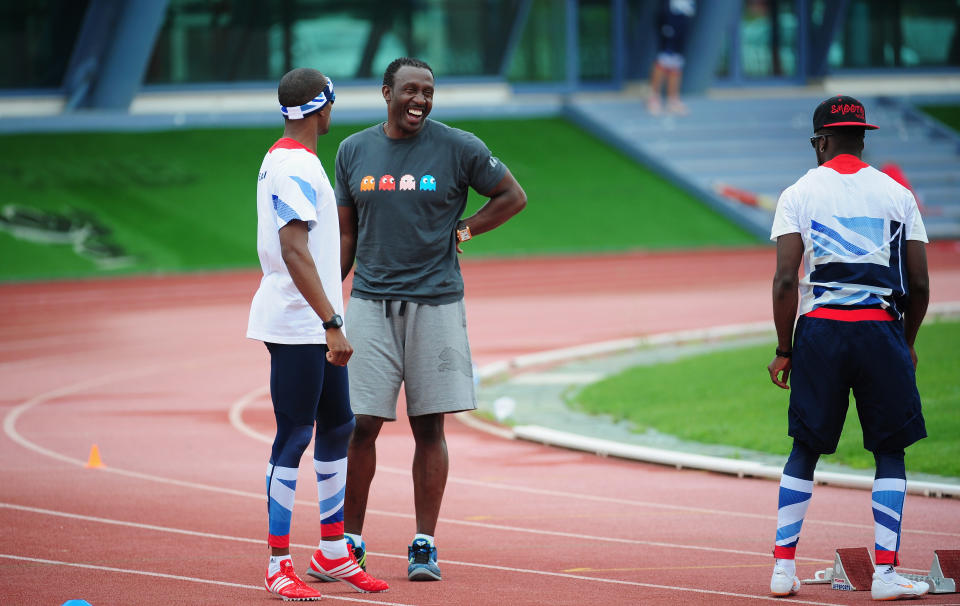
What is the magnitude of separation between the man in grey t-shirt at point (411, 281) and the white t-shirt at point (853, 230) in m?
1.43

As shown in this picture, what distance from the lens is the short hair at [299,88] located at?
19.6 feet

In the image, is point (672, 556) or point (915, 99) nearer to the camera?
point (672, 556)

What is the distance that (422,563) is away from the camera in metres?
6.28

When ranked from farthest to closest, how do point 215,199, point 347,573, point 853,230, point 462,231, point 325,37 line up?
point 325,37
point 215,199
point 462,231
point 347,573
point 853,230

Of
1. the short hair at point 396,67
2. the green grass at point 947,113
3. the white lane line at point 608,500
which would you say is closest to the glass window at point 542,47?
the green grass at point 947,113

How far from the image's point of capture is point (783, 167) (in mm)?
33875

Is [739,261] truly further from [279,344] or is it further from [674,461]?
[279,344]

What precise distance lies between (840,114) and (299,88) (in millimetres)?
2212

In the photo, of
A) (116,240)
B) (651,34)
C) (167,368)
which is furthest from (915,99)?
(167,368)

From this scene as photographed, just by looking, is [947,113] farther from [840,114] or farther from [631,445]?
[840,114]

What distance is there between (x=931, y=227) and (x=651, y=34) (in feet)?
43.5

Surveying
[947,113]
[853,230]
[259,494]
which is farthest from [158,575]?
[947,113]

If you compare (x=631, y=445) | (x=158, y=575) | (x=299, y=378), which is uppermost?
(x=299, y=378)

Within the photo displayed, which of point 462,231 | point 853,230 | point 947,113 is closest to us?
point 853,230
